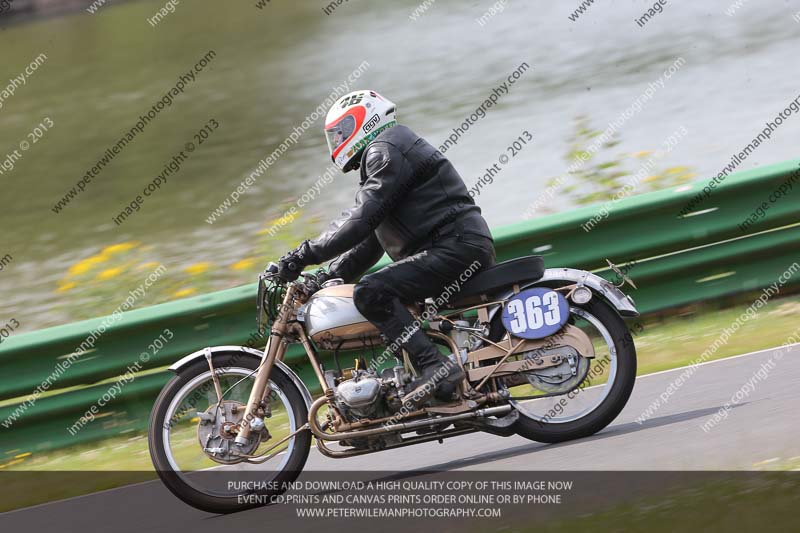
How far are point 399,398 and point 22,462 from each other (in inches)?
118

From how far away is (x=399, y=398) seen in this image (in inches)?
214

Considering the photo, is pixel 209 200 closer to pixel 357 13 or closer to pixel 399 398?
pixel 399 398

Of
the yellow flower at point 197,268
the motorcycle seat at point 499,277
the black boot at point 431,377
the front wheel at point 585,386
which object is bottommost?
the yellow flower at point 197,268

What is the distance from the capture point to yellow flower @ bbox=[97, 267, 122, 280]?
399 inches

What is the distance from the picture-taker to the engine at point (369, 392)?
17.5 feet

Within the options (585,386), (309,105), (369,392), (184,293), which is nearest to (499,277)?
(585,386)

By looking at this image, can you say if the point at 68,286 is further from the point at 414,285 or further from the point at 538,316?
the point at 538,316

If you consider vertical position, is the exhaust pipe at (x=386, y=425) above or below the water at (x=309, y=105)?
above

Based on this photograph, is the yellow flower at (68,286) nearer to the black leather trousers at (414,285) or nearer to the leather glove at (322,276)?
the leather glove at (322,276)

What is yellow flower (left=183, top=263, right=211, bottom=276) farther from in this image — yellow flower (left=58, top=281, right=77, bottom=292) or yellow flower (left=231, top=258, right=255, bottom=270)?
yellow flower (left=58, top=281, right=77, bottom=292)

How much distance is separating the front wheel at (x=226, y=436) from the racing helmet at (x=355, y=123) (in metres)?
1.16

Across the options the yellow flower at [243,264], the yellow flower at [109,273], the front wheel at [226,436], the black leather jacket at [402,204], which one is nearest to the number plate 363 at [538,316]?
the black leather jacket at [402,204]

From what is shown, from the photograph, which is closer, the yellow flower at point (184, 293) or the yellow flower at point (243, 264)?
the yellow flower at point (184, 293)

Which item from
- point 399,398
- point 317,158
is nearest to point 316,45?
point 317,158
